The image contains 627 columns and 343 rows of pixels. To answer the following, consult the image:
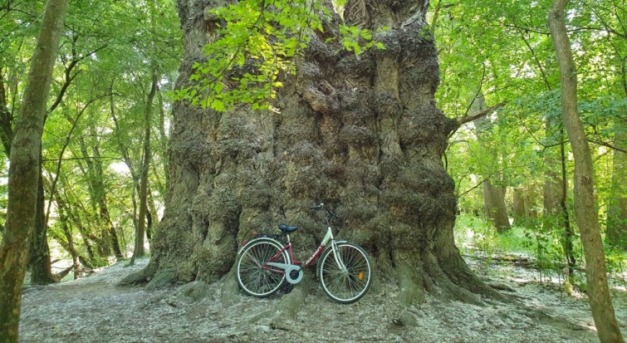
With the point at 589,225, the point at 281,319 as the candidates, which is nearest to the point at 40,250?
the point at 281,319

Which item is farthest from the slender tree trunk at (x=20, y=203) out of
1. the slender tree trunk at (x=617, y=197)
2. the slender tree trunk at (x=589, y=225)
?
the slender tree trunk at (x=617, y=197)

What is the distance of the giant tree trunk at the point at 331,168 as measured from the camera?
16.9 ft

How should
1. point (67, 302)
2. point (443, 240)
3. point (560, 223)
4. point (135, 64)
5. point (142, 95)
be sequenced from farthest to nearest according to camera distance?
point (142, 95) < point (135, 64) < point (560, 223) < point (443, 240) < point (67, 302)

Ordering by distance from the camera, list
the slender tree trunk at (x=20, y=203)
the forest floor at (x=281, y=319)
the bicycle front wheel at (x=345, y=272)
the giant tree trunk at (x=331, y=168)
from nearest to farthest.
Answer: the slender tree trunk at (x=20, y=203) < the forest floor at (x=281, y=319) < the bicycle front wheel at (x=345, y=272) < the giant tree trunk at (x=331, y=168)

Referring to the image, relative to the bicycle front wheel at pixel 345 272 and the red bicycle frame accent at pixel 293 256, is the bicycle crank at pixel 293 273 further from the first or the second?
the bicycle front wheel at pixel 345 272

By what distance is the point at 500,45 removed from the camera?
6629 mm

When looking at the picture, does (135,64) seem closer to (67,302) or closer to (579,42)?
(67,302)

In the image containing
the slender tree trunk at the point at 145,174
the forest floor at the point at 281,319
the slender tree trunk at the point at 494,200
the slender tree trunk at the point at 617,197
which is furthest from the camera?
the slender tree trunk at the point at 494,200

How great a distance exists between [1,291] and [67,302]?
2.95 metres

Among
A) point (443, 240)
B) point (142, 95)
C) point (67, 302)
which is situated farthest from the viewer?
point (142, 95)

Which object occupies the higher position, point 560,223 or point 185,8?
point 185,8

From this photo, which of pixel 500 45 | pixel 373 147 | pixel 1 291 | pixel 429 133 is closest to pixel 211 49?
pixel 1 291

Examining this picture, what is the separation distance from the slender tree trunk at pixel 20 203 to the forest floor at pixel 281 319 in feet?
4.38

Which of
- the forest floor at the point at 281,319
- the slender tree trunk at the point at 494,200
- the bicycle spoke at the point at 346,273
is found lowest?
the forest floor at the point at 281,319
